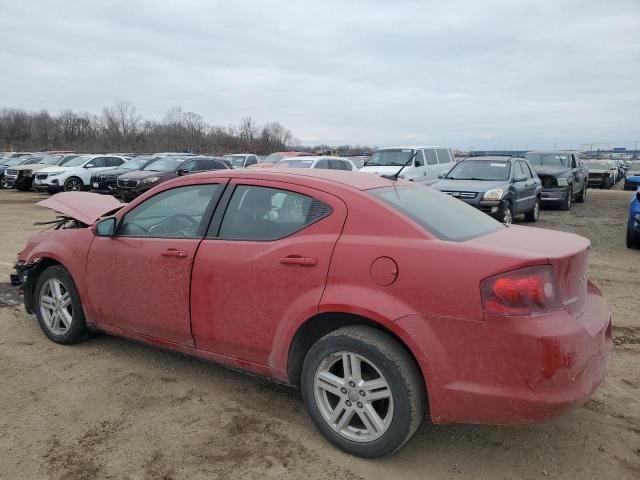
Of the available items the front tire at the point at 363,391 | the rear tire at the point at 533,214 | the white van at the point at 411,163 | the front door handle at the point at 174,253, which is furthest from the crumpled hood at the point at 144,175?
the front tire at the point at 363,391

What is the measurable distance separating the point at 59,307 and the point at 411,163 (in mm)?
12852

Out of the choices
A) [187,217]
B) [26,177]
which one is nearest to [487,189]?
[187,217]

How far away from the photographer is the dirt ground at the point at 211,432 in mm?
2902

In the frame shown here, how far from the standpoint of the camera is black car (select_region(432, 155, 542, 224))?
11.2 meters

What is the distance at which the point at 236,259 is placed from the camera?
11.1 ft

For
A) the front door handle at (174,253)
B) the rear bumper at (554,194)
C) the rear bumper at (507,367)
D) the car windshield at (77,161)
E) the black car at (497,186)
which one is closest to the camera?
the rear bumper at (507,367)

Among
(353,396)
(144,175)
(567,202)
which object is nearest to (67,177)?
(144,175)

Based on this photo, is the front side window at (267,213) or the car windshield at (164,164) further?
the car windshield at (164,164)

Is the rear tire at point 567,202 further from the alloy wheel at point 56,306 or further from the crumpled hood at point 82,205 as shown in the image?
the alloy wheel at point 56,306

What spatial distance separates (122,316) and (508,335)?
2.89 metres

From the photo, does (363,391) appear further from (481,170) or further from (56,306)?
(481,170)

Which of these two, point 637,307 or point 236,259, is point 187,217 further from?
point 637,307

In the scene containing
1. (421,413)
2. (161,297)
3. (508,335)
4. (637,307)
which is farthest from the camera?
(637,307)

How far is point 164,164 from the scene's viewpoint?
60.3 feet
